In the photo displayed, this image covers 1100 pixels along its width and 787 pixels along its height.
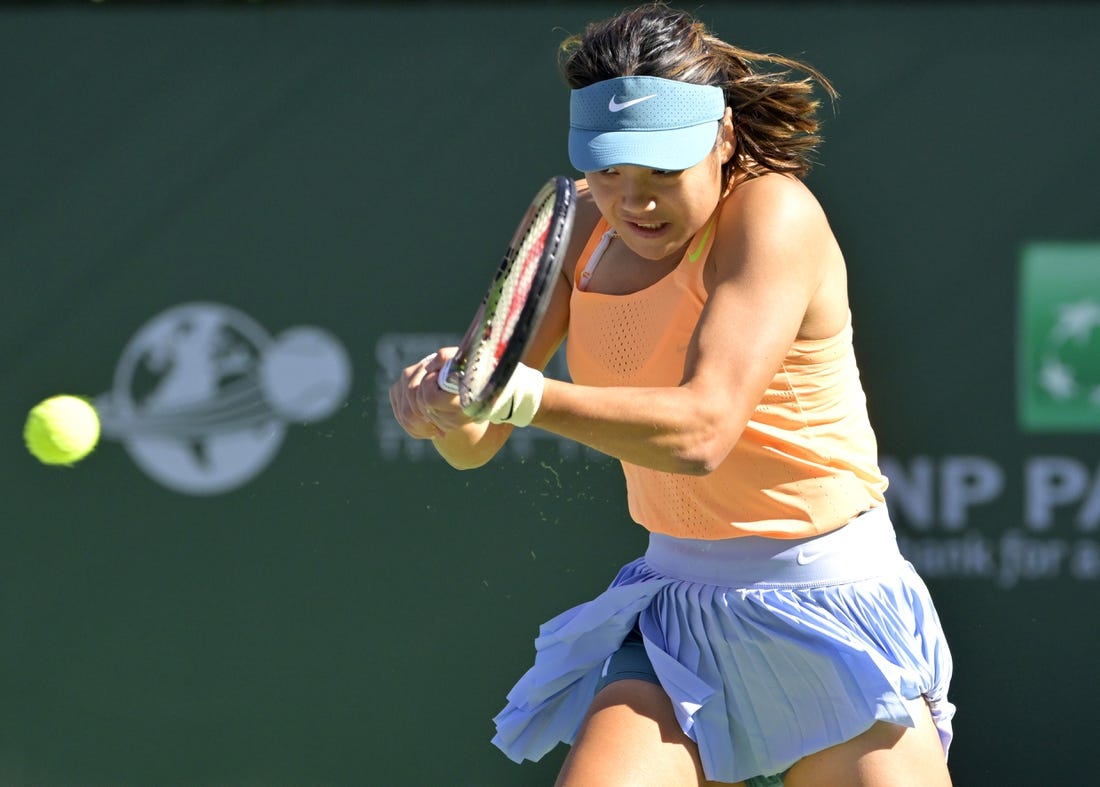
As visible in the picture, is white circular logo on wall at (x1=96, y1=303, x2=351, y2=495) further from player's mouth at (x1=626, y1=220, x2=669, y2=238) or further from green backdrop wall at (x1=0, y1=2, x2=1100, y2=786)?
player's mouth at (x1=626, y1=220, x2=669, y2=238)

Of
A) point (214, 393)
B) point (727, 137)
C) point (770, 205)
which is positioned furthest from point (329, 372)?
point (770, 205)

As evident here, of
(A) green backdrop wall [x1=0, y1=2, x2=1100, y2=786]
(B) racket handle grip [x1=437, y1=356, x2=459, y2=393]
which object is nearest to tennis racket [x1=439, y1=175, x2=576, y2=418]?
(B) racket handle grip [x1=437, y1=356, x2=459, y2=393]

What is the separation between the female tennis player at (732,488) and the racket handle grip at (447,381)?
0.38ft

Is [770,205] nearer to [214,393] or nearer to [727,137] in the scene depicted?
[727,137]

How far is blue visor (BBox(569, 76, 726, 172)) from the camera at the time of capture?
2025 mm

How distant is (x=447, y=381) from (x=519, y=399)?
0.10 metres

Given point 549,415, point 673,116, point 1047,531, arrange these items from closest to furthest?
point 549,415
point 673,116
point 1047,531

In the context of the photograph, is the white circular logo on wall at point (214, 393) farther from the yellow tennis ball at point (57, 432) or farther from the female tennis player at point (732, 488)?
the female tennis player at point (732, 488)

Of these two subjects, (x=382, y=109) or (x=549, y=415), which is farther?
(x=382, y=109)

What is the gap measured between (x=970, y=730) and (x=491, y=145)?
6.22 ft

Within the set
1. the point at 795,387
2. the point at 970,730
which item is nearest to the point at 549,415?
the point at 795,387

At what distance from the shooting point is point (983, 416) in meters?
3.89

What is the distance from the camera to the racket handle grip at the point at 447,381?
1830 millimetres

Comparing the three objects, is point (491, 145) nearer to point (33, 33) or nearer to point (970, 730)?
point (33, 33)
